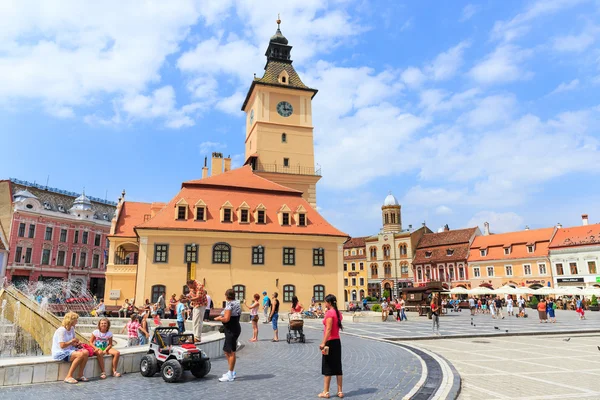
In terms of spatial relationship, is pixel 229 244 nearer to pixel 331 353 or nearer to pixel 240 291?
pixel 240 291

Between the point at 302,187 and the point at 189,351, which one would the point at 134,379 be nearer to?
the point at 189,351

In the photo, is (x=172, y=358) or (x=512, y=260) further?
(x=512, y=260)

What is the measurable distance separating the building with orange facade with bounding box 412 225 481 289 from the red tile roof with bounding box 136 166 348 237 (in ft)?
116

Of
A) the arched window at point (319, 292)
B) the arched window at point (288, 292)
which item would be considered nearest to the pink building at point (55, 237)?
the arched window at point (288, 292)

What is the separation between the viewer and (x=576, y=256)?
172 feet

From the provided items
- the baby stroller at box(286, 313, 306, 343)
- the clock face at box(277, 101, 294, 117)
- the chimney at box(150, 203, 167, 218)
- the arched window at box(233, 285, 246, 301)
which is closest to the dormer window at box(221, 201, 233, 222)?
the arched window at box(233, 285, 246, 301)

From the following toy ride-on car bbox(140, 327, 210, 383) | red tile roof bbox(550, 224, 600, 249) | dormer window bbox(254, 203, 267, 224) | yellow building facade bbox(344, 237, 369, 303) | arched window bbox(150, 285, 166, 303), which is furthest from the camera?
yellow building facade bbox(344, 237, 369, 303)

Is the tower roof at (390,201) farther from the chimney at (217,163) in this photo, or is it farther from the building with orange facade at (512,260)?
the chimney at (217,163)

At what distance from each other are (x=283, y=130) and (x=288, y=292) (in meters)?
20.8

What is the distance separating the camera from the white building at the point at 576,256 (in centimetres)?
5060

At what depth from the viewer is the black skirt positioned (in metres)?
7.41

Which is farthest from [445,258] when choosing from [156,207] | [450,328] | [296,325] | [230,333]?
[230,333]

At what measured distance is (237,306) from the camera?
972 cm

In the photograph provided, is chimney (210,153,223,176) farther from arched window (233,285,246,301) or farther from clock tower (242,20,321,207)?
arched window (233,285,246,301)
